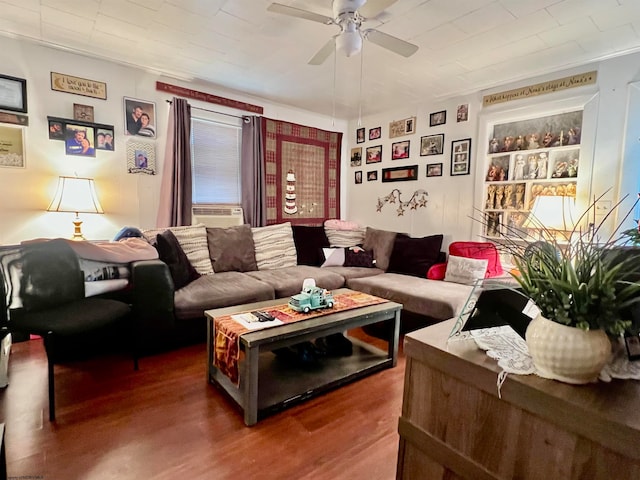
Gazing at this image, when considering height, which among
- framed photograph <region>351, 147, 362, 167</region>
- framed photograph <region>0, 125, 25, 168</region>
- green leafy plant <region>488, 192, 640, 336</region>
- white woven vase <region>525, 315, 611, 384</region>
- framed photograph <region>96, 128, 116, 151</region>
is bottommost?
white woven vase <region>525, 315, 611, 384</region>

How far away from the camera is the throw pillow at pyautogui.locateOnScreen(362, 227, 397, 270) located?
3865 mm

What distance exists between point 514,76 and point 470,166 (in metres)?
0.89

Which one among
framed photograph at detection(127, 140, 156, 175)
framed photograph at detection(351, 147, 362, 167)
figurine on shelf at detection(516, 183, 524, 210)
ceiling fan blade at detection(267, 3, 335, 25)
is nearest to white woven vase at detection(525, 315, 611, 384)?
ceiling fan blade at detection(267, 3, 335, 25)

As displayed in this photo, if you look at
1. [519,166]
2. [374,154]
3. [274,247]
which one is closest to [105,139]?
[274,247]

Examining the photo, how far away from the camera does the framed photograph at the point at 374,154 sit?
452 centimetres

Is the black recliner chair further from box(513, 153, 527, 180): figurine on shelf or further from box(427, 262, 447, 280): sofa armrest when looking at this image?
box(513, 153, 527, 180): figurine on shelf

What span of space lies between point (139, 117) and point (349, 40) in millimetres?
2262

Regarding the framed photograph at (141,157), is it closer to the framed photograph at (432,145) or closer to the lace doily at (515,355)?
the framed photograph at (432,145)

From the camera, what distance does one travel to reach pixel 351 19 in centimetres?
202

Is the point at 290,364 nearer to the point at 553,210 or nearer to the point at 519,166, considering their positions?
the point at 553,210

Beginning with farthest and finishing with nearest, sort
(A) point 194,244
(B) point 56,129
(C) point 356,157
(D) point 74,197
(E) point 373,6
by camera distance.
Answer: (C) point 356,157 → (A) point 194,244 → (B) point 56,129 → (D) point 74,197 → (E) point 373,6

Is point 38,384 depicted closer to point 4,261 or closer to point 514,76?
point 4,261

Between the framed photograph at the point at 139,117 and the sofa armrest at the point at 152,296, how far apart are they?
5.15 ft

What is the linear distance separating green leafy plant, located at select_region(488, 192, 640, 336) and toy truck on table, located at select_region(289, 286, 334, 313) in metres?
1.44
